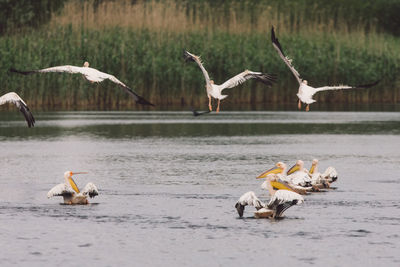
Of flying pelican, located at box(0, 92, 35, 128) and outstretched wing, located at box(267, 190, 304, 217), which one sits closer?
outstretched wing, located at box(267, 190, 304, 217)

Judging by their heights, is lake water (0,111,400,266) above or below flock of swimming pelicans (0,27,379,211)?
below

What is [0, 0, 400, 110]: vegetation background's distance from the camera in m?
44.5

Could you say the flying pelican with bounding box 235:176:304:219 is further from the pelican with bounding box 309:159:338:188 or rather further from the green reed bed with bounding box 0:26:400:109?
the green reed bed with bounding box 0:26:400:109

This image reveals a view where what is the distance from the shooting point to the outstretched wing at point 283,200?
593 inches

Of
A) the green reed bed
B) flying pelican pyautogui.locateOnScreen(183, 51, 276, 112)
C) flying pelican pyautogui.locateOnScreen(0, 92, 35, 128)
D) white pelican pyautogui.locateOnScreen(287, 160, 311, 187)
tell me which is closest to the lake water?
white pelican pyautogui.locateOnScreen(287, 160, 311, 187)

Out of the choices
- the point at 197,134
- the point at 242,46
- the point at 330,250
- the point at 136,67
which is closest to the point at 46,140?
the point at 197,134

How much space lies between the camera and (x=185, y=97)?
4575 centimetres

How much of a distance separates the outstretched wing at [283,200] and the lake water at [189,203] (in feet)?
0.80

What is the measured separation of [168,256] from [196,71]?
107ft

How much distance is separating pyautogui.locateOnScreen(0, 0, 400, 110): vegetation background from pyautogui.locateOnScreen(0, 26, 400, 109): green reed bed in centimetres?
4

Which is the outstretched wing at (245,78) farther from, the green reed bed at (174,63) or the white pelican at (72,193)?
the green reed bed at (174,63)

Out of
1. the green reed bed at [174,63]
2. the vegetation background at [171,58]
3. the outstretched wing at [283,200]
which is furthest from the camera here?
the vegetation background at [171,58]

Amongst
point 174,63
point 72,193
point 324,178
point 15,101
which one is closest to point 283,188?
point 324,178

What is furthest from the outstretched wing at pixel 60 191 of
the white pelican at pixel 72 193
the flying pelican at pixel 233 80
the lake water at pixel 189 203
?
the flying pelican at pixel 233 80
